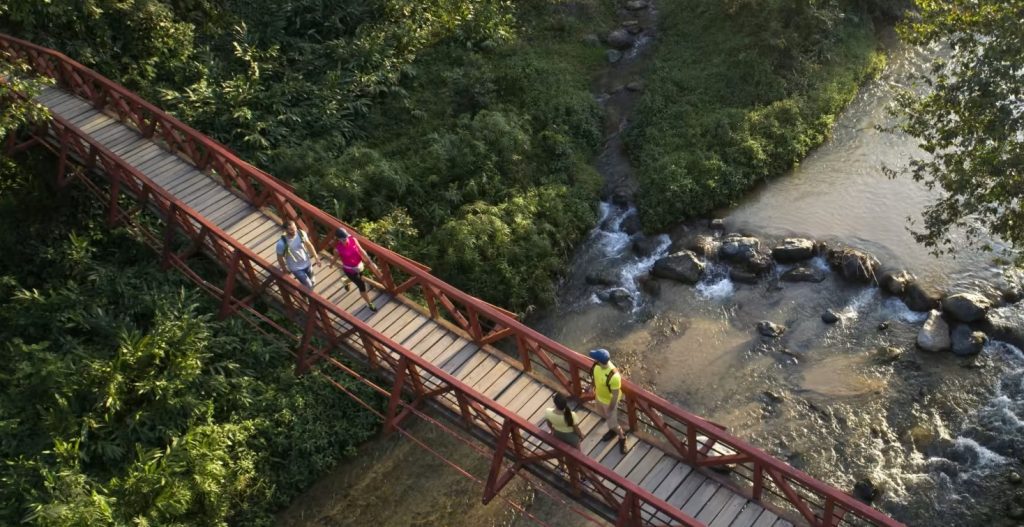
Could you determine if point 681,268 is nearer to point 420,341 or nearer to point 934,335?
point 934,335

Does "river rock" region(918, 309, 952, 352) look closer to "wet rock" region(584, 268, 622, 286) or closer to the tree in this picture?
the tree

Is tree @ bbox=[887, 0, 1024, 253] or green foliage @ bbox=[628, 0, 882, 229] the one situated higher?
tree @ bbox=[887, 0, 1024, 253]

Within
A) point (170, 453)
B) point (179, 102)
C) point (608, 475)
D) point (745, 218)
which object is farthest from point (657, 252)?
point (179, 102)

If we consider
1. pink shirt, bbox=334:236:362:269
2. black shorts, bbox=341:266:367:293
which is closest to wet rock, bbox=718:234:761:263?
black shorts, bbox=341:266:367:293

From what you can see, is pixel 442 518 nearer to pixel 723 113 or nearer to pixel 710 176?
pixel 710 176

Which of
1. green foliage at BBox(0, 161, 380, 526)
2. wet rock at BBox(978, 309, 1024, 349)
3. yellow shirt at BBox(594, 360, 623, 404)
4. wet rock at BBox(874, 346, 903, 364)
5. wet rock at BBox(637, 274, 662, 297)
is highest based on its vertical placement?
yellow shirt at BBox(594, 360, 623, 404)

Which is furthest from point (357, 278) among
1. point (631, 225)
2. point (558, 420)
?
point (631, 225)

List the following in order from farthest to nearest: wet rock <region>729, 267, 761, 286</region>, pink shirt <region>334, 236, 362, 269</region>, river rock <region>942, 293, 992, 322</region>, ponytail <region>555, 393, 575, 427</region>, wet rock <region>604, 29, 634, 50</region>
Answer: wet rock <region>604, 29, 634, 50</region>
wet rock <region>729, 267, 761, 286</region>
river rock <region>942, 293, 992, 322</region>
pink shirt <region>334, 236, 362, 269</region>
ponytail <region>555, 393, 575, 427</region>
